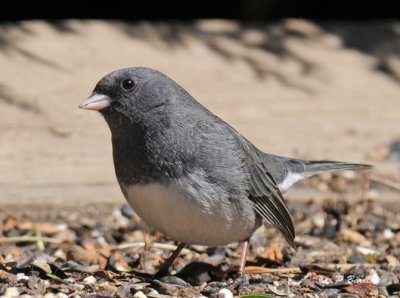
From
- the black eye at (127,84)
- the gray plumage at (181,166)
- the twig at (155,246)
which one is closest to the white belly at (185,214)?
the gray plumage at (181,166)

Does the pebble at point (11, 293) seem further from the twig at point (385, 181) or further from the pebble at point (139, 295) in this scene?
the twig at point (385, 181)

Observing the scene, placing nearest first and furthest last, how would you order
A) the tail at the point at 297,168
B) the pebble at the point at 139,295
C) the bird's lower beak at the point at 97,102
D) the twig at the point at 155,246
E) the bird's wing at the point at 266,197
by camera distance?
the pebble at the point at 139,295 → the bird's lower beak at the point at 97,102 → the bird's wing at the point at 266,197 → the twig at the point at 155,246 → the tail at the point at 297,168

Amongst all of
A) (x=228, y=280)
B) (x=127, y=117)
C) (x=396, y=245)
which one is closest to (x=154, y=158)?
(x=127, y=117)

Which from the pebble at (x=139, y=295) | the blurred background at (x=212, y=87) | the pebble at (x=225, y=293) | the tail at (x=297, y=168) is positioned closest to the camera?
the pebble at (x=139, y=295)

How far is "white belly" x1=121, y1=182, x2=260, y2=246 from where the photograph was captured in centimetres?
367

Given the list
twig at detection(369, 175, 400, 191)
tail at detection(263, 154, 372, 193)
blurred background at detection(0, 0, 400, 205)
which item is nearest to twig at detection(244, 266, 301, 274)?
tail at detection(263, 154, 372, 193)

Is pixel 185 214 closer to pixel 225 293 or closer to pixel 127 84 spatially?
pixel 225 293

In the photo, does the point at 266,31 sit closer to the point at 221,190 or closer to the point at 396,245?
the point at 396,245

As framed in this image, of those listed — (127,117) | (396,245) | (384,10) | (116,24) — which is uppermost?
(384,10)

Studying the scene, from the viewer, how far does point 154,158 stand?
12.3 ft

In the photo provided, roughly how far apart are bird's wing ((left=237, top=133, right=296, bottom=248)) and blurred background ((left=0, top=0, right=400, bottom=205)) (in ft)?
2.39

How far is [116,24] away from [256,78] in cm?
95

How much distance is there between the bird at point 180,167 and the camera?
3705mm

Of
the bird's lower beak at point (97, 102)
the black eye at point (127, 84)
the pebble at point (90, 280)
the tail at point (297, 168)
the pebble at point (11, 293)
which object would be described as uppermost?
the black eye at point (127, 84)
